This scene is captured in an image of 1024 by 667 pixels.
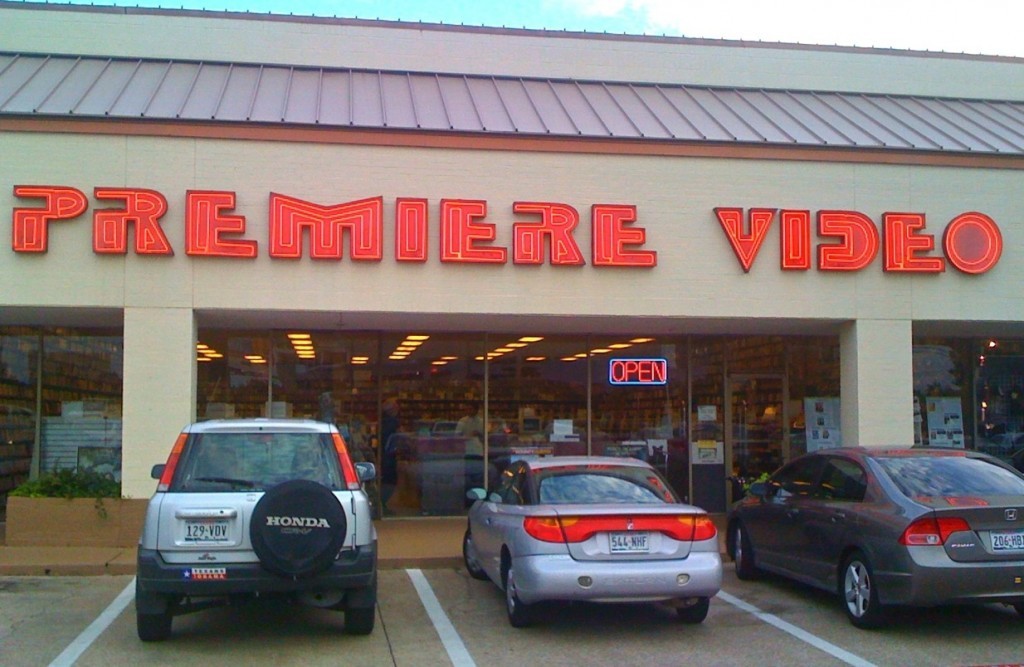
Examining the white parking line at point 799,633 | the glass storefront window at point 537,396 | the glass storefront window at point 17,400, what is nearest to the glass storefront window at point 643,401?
the glass storefront window at point 537,396

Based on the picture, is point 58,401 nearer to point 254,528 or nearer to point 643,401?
point 643,401

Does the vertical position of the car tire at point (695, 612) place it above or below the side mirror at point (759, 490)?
below

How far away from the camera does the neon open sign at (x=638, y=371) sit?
17391 millimetres

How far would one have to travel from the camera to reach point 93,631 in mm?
9172

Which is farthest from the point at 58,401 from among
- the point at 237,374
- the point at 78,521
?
the point at 78,521

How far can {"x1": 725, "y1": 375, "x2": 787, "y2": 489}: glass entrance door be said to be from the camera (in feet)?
58.9

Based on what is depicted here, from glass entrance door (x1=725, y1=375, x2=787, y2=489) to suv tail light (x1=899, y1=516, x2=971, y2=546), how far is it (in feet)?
30.5

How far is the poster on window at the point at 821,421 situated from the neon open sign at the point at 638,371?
2.64 meters

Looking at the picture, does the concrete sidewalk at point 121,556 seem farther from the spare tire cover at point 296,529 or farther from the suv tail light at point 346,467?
the spare tire cover at point 296,529

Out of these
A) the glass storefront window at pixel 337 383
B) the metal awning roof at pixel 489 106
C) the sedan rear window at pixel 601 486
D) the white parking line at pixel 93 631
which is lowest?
the white parking line at pixel 93 631

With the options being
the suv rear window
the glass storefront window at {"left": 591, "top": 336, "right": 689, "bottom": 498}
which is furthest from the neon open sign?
the suv rear window

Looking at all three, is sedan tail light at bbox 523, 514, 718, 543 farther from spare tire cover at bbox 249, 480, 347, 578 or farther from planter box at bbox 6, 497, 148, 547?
planter box at bbox 6, 497, 148, 547

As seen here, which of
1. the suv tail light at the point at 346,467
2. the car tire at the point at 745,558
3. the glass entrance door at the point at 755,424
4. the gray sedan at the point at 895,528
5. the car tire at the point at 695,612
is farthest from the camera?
the glass entrance door at the point at 755,424

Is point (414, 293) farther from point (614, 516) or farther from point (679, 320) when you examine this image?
point (614, 516)
